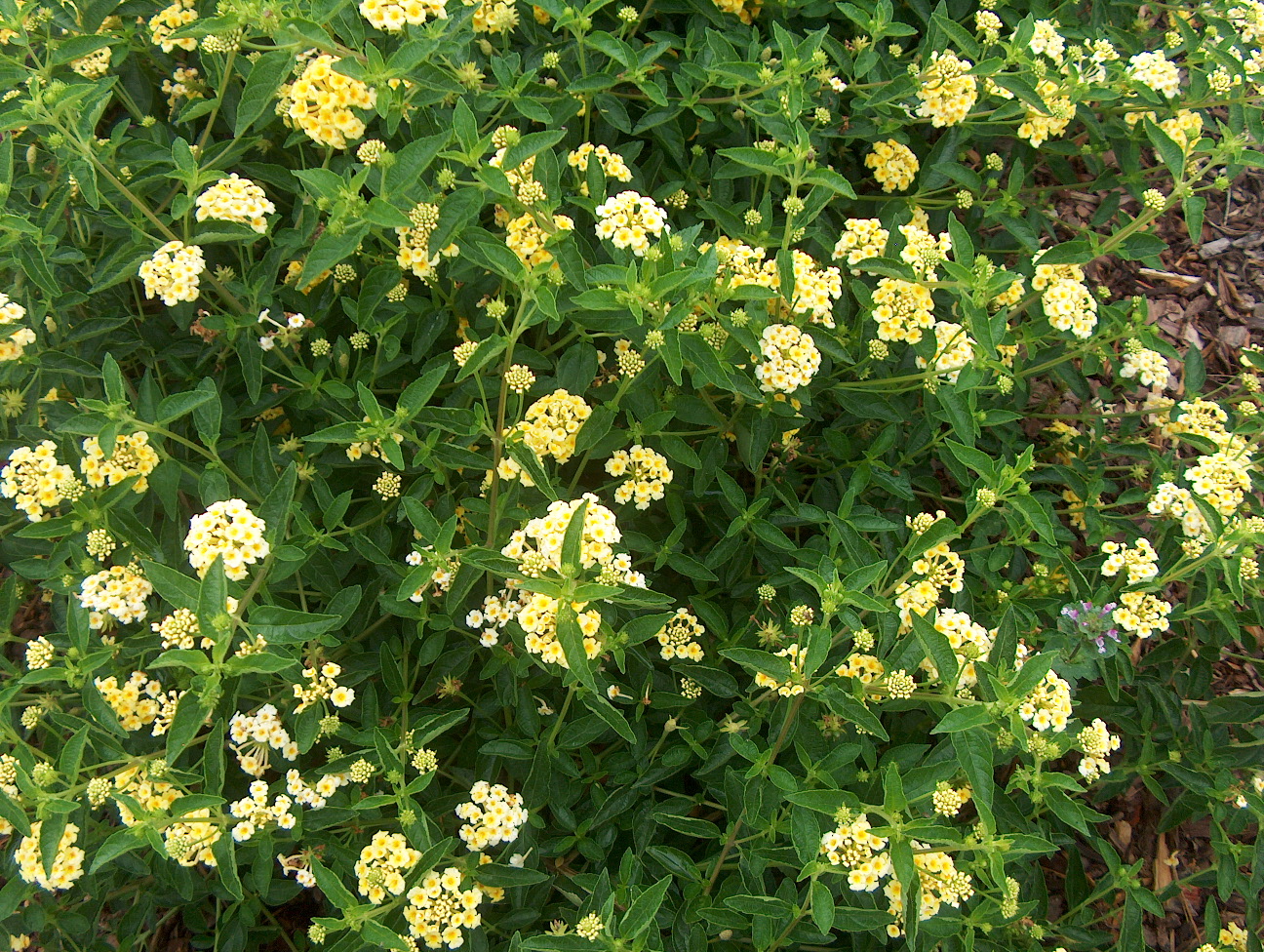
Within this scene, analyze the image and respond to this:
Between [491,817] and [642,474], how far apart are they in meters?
1.18

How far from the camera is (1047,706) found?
9.21ft

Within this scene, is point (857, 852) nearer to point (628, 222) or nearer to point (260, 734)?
point (260, 734)

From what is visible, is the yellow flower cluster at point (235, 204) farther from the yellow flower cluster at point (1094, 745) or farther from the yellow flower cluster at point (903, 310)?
the yellow flower cluster at point (1094, 745)

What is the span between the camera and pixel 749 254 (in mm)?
3041

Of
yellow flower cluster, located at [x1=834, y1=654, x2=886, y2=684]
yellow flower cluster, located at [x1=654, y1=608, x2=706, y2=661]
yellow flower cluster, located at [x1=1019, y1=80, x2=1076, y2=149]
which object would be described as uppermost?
yellow flower cluster, located at [x1=1019, y1=80, x2=1076, y2=149]

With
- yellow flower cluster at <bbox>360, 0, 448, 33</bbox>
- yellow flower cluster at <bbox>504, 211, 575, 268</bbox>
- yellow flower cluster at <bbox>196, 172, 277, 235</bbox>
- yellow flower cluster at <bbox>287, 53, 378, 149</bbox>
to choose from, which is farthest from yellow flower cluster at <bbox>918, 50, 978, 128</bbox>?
yellow flower cluster at <bbox>196, 172, 277, 235</bbox>

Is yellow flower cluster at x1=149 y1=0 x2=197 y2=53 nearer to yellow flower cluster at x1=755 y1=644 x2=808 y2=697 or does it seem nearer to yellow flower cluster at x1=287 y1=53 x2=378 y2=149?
yellow flower cluster at x1=287 y1=53 x2=378 y2=149

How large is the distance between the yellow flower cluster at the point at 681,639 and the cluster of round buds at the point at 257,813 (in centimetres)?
127

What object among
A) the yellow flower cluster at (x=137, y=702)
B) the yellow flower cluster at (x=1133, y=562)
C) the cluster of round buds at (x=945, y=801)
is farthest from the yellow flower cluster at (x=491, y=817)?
the yellow flower cluster at (x=1133, y=562)

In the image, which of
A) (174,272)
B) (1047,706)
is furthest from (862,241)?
(174,272)

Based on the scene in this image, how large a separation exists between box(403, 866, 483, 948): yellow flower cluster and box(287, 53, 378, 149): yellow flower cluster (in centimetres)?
222

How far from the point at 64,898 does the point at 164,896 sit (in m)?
0.41

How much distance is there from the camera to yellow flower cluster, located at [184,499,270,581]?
2.57 meters

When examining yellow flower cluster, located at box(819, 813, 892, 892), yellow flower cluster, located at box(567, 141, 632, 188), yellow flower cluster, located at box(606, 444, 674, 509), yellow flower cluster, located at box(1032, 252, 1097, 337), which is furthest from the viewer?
yellow flower cluster, located at box(1032, 252, 1097, 337)
